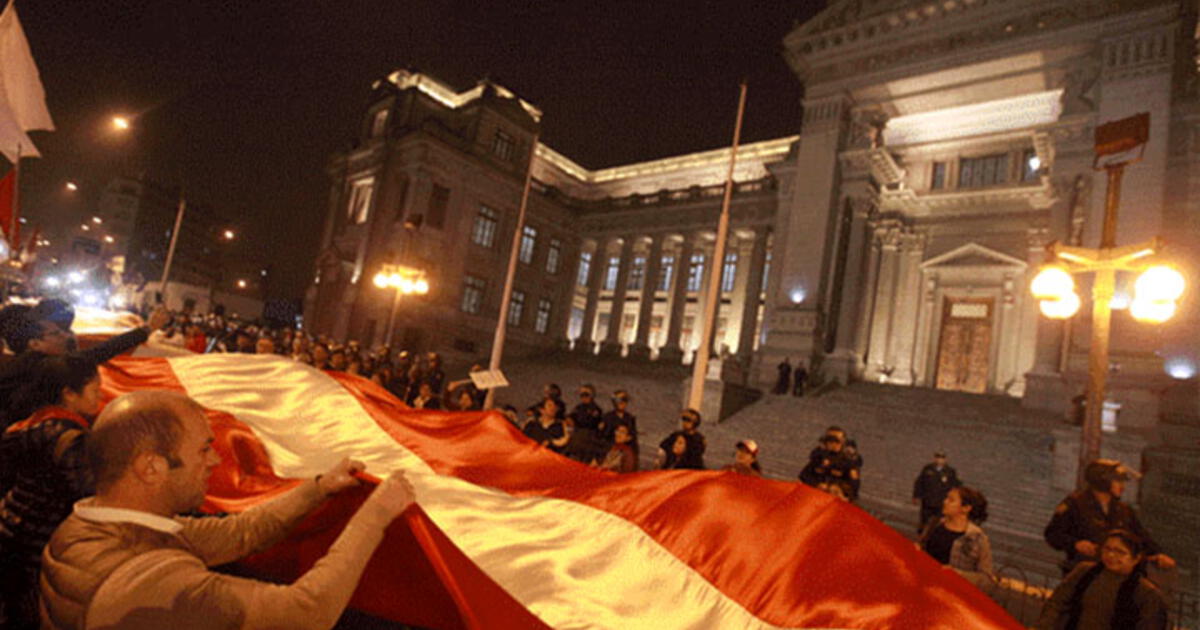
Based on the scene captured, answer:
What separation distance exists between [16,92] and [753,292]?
3339 cm

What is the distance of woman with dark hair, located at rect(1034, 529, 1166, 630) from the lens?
4492 mm

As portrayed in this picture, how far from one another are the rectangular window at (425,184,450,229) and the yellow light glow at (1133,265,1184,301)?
33.9 meters

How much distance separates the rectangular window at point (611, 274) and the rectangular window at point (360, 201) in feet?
57.7

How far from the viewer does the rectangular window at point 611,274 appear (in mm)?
49166

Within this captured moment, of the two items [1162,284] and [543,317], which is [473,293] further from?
[1162,284]

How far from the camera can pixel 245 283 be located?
104312 mm

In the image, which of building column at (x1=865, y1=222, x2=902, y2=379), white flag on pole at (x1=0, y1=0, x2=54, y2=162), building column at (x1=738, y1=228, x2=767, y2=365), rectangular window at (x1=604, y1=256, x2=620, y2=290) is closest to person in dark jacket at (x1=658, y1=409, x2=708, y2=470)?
white flag on pole at (x1=0, y1=0, x2=54, y2=162)

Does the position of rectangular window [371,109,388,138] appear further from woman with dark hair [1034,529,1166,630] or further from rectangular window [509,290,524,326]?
woman with dark hair [1034,529,1166,630]

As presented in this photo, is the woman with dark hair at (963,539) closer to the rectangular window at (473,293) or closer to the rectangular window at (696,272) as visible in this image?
the rectangular window at (473,293)

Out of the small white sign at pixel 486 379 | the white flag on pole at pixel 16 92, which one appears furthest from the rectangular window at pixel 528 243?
the white flag on pole at pixel 16 92

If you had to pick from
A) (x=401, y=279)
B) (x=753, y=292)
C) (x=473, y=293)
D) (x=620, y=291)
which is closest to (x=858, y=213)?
(x=753, y=292)

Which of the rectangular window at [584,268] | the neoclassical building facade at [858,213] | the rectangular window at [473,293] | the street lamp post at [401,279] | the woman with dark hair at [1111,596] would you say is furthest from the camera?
the rectangular window at [584,268]

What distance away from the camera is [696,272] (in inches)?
1778

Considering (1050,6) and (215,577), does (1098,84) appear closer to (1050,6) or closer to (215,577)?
(1050,6)
